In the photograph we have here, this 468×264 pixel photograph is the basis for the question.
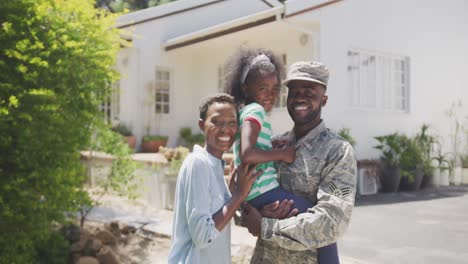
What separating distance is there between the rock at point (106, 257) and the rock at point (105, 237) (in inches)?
16.9

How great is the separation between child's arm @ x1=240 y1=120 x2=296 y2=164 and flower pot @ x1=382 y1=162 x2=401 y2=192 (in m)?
7.81

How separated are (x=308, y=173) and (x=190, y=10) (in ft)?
38.0

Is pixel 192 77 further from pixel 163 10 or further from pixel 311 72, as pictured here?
pixel 311 72

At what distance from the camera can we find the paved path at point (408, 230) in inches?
194

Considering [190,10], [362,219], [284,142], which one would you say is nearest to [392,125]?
[362,219]

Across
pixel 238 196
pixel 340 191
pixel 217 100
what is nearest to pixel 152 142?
pixel 217 100

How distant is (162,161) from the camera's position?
802 cm

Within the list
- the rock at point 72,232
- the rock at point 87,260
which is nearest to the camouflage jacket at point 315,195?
the rock at point 87,260

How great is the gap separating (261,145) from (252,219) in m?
0.34

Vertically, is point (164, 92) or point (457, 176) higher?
point (164, 92)

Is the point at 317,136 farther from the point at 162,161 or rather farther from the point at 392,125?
the point at 392,125

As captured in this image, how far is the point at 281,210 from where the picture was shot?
203cm

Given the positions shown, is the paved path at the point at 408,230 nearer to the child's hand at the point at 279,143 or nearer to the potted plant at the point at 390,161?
the potted plant at the point at 390,161

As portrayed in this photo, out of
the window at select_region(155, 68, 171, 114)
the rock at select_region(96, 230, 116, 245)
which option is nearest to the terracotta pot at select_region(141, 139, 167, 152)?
the window at select_region(155, 68, 171, 114)
